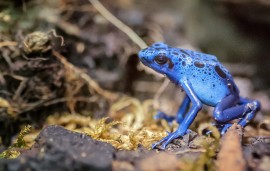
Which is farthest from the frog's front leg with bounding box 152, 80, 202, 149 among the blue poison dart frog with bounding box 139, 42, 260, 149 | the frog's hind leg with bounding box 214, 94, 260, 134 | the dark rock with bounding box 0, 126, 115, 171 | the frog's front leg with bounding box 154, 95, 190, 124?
the dark rock with bounding box 0, 126, 115, 171

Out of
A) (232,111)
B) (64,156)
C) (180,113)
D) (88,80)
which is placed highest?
(232,111)

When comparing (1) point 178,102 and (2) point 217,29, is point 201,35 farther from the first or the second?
(1) point 178,102

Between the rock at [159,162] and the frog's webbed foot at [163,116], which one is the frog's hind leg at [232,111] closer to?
the frog's webbed foot at [163,116]

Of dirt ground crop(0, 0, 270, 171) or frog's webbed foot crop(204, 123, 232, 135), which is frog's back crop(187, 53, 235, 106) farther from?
dirt ground crop(0, 0, 270, 171)

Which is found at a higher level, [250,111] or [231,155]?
[250,111]

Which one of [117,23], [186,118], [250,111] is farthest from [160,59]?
[117,23]

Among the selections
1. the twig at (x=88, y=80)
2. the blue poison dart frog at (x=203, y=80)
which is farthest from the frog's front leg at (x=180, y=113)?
the twig at (x=88, y=80)

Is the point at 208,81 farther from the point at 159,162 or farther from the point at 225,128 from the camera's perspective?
the point at 159,162
